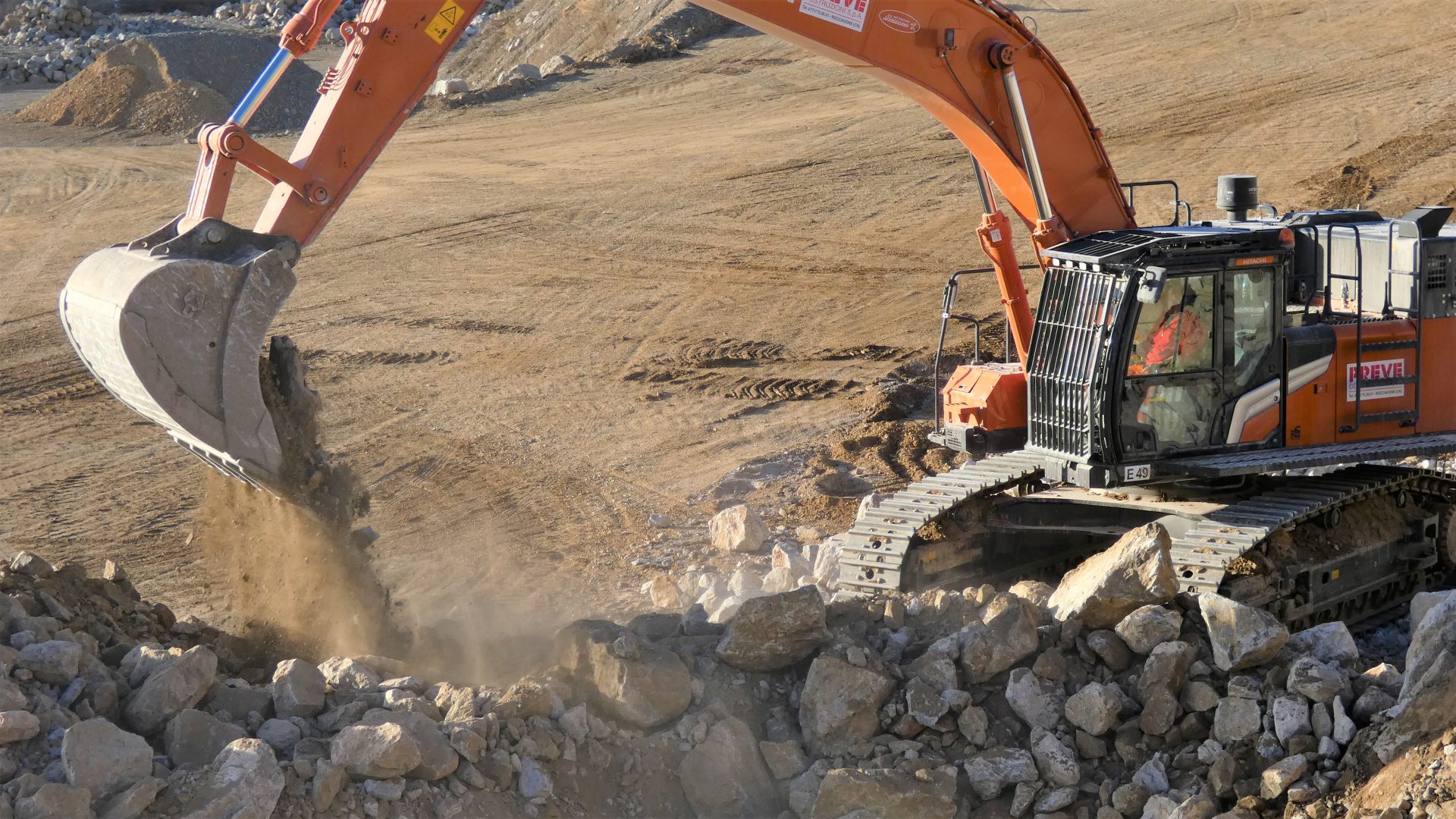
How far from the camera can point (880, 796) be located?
6.85 m

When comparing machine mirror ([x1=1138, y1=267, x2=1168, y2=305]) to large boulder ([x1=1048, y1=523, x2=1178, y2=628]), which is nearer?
large boulder ([x1=1048, y1=523, x2=1178, y2=628])

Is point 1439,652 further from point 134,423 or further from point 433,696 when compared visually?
point 134,423

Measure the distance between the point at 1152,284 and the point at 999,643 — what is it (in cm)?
220

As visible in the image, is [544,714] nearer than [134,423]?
Yes

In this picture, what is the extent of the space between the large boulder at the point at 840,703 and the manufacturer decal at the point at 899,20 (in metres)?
3.72

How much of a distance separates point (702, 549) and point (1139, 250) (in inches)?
178

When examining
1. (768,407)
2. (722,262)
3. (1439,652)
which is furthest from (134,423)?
(1439,652)

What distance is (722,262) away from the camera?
62.5 ft

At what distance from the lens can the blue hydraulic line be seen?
7348 mm

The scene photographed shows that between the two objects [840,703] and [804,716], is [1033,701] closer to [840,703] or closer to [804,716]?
[840,703]

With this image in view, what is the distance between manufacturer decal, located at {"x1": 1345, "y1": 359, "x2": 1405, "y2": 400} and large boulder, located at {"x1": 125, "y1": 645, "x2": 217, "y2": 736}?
6.62m

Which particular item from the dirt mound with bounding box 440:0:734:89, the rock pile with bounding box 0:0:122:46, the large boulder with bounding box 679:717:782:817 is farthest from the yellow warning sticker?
the rock pile with bounding box 0:0:122:46

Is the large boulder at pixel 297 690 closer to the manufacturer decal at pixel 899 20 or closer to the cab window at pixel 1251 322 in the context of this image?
the manufacturer decal at pixel 899 20

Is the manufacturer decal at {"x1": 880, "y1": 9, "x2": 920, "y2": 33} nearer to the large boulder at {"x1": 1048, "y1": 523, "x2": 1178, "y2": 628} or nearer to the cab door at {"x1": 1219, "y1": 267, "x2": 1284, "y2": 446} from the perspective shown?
the cab door at {"x1": 1219, "y1": 267, "x2": 1284, "y2": 446}
